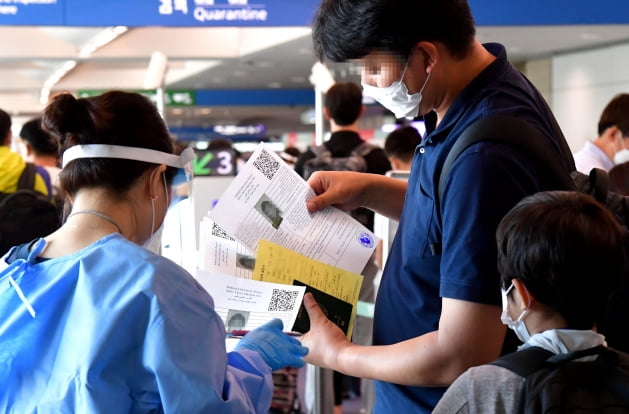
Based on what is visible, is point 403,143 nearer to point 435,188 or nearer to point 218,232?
point 218,232

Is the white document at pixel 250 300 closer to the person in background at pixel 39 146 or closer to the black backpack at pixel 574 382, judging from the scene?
the black backpack at pixel 574 382

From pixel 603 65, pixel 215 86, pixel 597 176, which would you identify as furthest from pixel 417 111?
pixel 215 86

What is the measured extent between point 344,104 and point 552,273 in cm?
309

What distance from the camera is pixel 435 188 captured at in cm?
149

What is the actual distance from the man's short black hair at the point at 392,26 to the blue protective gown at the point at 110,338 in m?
0.53

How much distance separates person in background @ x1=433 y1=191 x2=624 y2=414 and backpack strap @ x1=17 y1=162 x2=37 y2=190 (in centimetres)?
328

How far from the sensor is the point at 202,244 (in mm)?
1933

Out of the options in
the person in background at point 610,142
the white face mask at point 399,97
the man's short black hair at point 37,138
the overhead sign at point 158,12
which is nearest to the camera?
the white face mask at point 399,97

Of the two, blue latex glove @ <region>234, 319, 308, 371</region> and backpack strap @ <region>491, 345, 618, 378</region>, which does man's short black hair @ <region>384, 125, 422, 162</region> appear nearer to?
blue latex glove @ <region>234, 319, 308, 371</region>

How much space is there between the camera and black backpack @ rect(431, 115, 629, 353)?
54.0 inches

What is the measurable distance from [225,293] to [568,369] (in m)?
0.81

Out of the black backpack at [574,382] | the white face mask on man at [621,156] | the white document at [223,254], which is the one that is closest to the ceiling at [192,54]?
the white face mask on man at [621,156]

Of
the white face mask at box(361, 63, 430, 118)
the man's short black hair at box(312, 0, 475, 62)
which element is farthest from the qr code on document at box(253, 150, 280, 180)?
the man's short black hair at box(312, 0, 475, 62)

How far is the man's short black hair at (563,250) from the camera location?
4.30 ft
